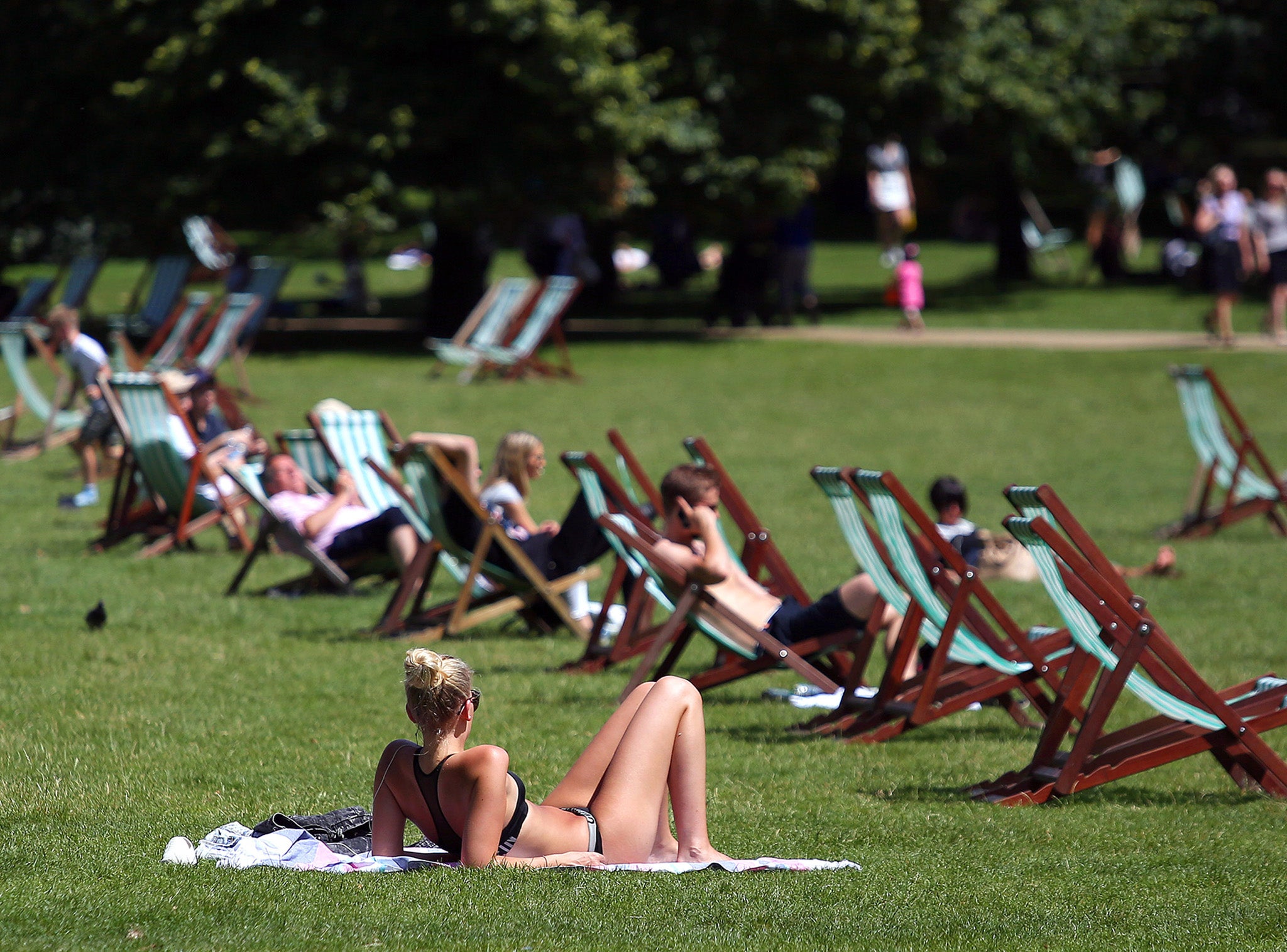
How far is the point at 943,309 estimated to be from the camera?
2441cm

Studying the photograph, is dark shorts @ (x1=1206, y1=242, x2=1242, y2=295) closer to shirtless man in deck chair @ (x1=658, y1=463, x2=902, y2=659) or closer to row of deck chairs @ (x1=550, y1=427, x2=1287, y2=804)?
row of deck chairs @ (x1=550, y1=427, x2=1287, y2=804)

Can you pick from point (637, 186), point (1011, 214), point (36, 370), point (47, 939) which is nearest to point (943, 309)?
point (1011, 214)

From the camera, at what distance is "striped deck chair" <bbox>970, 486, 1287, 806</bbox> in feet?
17.7

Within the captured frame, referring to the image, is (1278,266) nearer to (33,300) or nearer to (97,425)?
(97,425)

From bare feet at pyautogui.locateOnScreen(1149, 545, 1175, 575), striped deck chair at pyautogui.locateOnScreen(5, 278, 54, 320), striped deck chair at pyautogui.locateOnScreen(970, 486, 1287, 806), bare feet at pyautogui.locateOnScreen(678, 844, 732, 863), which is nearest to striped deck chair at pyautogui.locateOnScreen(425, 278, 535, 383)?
striped deck chair at pyautogui.locateOnScreen(5, 278, 54, 320)

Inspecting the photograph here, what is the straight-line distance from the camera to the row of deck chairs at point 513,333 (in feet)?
59.4

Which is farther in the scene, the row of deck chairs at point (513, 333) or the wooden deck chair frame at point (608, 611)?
the row of deck chairs at point (513, 333)

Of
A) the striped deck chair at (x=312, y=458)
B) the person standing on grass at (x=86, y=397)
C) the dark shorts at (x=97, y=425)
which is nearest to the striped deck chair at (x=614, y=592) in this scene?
the striped deck chair at (x=312, y=458)

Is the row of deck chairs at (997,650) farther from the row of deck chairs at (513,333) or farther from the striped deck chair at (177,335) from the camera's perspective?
the row of deck chairs at (513,333)

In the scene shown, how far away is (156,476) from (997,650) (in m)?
5.79

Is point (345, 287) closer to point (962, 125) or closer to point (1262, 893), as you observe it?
point (962, 125)

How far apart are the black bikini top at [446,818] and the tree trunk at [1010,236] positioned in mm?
24345

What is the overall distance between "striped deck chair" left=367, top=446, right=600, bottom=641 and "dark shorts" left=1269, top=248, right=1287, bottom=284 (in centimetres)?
1194

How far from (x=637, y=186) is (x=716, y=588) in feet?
43.6
